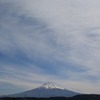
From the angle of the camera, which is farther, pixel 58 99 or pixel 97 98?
pixel 58 99

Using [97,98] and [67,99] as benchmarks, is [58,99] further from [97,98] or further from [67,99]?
[97,98]

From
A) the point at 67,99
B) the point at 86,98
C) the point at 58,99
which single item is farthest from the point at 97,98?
the point at 58,99

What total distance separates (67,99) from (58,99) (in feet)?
36.2

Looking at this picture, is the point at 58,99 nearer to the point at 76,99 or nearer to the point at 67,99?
the point at 67,99

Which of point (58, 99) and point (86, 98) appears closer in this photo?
point (86, 98)

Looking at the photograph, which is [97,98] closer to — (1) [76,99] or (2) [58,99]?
(1) [76,99]

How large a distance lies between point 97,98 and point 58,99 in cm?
3175

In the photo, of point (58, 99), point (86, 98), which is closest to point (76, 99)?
point (86, 98)

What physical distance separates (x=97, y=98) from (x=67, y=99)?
2103 cm

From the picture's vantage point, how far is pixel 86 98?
155 m

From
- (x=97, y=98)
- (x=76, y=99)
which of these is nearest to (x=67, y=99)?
(x=76, y=99)

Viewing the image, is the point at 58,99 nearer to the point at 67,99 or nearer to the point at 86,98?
the point at 67,99

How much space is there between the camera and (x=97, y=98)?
151125 millimetres

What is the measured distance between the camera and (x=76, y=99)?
156 meters
